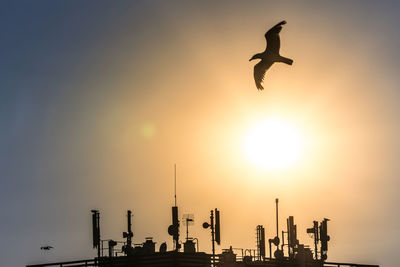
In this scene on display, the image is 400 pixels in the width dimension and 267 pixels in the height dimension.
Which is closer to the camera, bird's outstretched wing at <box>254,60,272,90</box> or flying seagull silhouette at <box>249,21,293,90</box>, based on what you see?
flying seagull silhouette at <box>249,21,293,90</box>

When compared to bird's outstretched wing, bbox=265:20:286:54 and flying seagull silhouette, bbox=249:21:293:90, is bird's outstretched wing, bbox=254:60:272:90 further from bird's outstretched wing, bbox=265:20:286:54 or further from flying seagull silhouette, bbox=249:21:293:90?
bird's outstretched wing, bbox=265:20:286:54

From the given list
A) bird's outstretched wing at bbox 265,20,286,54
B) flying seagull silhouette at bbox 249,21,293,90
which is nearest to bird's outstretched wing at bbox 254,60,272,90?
flying seagull silhouette at bbox 249,21,293,90

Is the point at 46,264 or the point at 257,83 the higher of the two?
the point at 257,83

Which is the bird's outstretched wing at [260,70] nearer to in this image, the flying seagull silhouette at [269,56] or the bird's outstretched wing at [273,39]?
the flying seagull silhouette at [269,56]

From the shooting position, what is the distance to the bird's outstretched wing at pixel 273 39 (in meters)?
47.3

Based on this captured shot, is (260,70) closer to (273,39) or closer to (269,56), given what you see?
(269,56)

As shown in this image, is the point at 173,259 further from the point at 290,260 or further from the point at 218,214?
the point at 290,260

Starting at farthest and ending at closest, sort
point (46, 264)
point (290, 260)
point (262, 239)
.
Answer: point (262, 239) < point (290, 260) < point (46, 264)

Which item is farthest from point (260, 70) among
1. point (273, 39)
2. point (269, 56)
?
point (273, 39)

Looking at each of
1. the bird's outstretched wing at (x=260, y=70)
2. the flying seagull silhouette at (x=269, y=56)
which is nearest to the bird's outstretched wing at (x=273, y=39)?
the flying seagull silhouette at (x=269, y=56)

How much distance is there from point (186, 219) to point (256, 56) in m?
18.6

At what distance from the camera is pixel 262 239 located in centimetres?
7300

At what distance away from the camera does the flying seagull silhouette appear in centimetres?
4762

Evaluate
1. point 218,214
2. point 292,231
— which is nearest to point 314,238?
point 292,231
